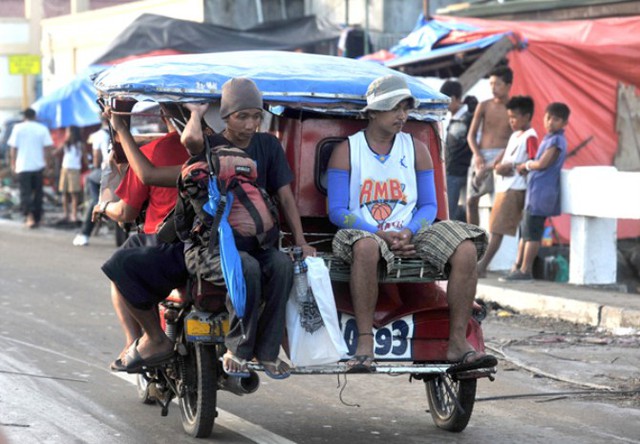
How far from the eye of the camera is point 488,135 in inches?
527

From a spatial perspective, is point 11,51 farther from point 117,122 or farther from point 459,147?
point 117,122

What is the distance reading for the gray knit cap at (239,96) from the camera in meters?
6.29

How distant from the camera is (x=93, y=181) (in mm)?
18094

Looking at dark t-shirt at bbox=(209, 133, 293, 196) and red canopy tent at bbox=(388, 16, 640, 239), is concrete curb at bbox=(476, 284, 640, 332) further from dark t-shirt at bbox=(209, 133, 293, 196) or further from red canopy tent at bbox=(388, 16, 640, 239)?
dark t-shirt at bbox=(209, 133, 293, 196)

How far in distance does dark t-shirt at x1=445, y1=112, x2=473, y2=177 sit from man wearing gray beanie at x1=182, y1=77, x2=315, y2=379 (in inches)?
285

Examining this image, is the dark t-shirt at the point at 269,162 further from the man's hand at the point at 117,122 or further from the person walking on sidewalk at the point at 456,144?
the person walking on sidewalk at the point at 456,144

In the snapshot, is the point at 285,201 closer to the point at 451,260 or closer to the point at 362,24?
the point at 451,260

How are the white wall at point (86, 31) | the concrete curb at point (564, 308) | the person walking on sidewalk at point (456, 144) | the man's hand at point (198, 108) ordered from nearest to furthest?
the man's hand at point (198, 108), the concrete curb at point (564, 308), the person walking on sidewalk at point (456, 144), the white wall at point (86, 31)

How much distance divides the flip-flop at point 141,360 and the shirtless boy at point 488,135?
7132 mm

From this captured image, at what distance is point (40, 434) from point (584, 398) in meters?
3.47

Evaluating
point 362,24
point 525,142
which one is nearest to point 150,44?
point 362,24

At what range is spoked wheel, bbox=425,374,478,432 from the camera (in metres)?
6.71

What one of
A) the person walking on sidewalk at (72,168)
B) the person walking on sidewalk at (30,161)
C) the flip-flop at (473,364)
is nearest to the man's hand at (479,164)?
the flip-flop at (473,364)

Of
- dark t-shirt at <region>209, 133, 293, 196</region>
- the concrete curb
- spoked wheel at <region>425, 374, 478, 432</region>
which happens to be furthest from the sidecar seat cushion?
the concrete curb
